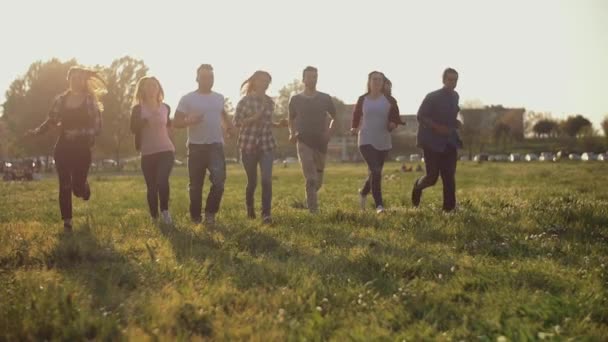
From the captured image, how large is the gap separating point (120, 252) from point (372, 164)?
17.1ft

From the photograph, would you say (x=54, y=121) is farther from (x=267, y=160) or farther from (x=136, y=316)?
(x=136, y=316)

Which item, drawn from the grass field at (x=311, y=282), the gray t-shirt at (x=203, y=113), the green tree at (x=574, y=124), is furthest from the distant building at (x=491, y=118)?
the grass field at (x=311, y=282)

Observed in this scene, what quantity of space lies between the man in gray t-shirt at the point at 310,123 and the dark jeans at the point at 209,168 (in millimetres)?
1584

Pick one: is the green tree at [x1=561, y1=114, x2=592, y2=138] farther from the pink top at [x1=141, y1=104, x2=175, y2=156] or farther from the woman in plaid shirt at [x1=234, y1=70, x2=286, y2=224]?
the pink top at [x1=141, y1=104, x2=175, y2=156]

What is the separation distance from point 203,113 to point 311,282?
16.2 feet

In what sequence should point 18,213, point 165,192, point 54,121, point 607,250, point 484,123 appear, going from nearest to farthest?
point 607,250
point 54,121
point 165,192
point 18,213
point 484,123

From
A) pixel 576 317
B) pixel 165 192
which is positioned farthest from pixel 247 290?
pixel 165 192

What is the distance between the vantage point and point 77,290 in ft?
15.4

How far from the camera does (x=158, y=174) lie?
30.9ft

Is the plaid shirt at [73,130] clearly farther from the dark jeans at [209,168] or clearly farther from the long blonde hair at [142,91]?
the dark jeans at [209,168]

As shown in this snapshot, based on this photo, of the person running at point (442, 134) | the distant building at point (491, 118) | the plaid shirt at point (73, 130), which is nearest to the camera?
the plaid shirt at point (73, 130)

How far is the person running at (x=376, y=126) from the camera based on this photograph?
10.4m

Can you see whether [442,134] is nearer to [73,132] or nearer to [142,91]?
[142,91]

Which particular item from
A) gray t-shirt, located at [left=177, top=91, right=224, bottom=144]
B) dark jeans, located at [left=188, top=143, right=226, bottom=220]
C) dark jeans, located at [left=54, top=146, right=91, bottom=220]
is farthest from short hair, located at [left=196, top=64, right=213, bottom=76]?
dark jeans, located at [left=54, top=146, right=91, bottom=220]
